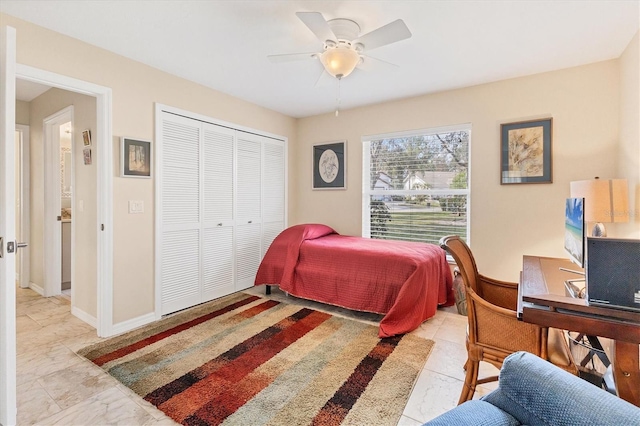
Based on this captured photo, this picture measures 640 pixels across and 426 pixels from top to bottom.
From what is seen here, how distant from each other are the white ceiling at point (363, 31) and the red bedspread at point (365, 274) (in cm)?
175

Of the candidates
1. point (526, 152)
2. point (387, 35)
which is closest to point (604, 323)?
point (387, 35)

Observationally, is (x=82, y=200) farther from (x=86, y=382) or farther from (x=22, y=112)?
(x=22, y=112)

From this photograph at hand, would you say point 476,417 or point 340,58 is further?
point 340,58

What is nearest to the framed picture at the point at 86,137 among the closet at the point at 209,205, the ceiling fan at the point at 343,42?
the closet at the point at 209,205

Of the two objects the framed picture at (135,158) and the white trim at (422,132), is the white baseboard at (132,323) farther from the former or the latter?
the white trim at (422,132)

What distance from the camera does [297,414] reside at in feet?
5.45

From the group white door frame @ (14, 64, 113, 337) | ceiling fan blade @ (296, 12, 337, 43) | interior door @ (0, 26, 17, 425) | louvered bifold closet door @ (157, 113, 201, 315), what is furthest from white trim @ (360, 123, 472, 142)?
interior door @ (0, 26, 17, 425)

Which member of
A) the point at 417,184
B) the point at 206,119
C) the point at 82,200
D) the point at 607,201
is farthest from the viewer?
the point at 417,184

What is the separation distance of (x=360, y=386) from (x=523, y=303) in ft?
3.64

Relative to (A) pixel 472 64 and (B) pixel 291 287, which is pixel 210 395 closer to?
(B) pixel 291 287

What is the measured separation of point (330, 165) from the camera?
4.39m

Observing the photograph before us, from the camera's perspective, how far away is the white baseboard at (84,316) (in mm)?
2779

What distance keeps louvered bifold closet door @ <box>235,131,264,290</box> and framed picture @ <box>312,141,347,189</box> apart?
2.84 feet

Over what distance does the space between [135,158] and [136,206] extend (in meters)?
0.44
